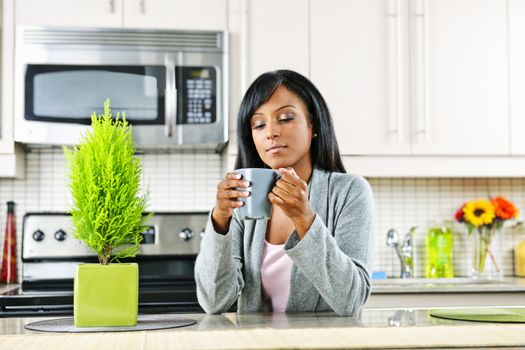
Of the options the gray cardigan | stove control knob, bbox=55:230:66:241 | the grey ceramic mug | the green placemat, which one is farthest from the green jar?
the grey ceramic mug

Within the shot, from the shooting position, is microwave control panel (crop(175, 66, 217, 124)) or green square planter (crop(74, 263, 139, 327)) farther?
microwave control panel (crop(175, 66, 217, 124))

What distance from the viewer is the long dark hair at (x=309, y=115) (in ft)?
5.81

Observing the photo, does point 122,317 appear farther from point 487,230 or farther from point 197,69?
point 487,230

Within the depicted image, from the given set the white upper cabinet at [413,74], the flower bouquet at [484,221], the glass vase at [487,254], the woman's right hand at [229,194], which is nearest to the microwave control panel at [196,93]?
the white upper cabinet at [413,74]

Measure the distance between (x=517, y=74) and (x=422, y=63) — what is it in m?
0.42

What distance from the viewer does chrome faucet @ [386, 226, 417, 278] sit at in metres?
3.36

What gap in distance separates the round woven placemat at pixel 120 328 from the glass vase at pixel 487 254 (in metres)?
2.25

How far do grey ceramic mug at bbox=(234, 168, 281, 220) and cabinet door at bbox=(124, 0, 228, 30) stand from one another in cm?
182

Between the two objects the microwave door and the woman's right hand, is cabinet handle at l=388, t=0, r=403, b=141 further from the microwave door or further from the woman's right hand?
the woman's right hand

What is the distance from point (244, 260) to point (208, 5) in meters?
1.53

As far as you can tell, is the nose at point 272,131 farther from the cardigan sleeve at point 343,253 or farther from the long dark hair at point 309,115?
the cardigan sleeve at point 343,253

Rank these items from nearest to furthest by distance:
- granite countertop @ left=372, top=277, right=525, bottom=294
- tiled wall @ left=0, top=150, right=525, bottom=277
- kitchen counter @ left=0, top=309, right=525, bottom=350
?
1. kitchen counter @ left=0, top=309, right=525, bottom=350
2. granite countertop @ left=372, top=277, right=525, bottom=294
3. tiled wall @ left=0, top=150, right=525, bottom=277

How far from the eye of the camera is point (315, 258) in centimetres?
147

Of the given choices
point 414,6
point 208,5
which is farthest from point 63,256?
point 414,6
